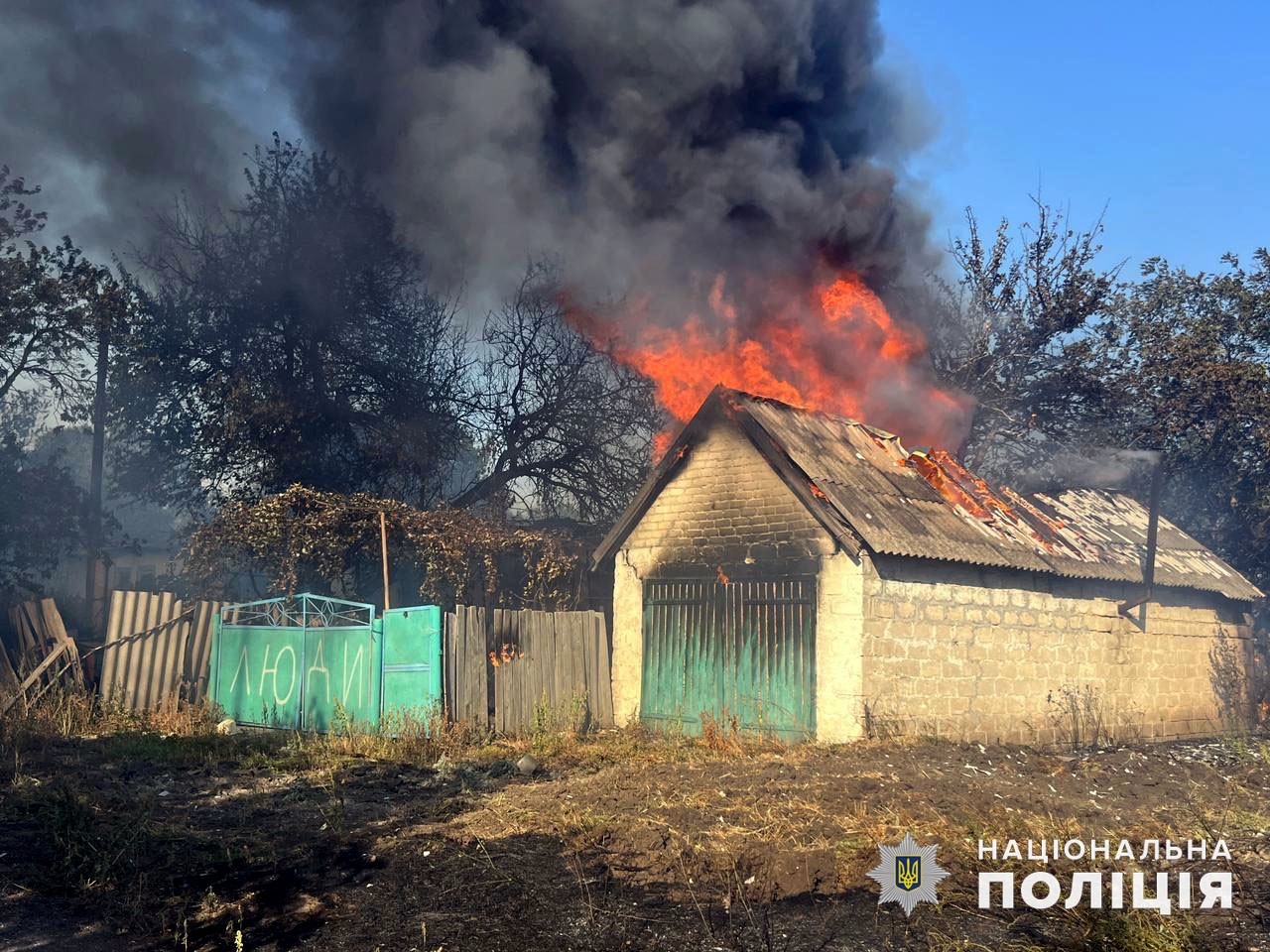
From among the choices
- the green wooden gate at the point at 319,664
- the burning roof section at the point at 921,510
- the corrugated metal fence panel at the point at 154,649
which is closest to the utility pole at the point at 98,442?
the corrugated metal fence panel at the point at 154,649

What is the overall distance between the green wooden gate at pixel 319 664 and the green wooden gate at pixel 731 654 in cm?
322

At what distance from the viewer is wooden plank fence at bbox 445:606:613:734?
1278 cm

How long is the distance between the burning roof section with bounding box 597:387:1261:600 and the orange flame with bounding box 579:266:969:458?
1407 millimetres

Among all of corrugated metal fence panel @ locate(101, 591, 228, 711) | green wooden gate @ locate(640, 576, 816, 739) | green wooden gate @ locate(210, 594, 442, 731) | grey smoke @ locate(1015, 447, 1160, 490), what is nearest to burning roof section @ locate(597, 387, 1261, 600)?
green wooden gate @ locate(640, 576, 816, 739)

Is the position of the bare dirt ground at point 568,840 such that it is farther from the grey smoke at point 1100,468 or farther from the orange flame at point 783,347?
the grey smoke at point 1100,468

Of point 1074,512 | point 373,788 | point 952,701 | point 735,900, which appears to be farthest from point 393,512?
point 1074,512

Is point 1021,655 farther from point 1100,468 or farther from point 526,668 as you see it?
point 1100,468

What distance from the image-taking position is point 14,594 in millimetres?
20234

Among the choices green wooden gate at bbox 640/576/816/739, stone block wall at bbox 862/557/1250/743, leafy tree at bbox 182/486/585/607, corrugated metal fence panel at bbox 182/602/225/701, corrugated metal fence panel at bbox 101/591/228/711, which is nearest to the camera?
stone block wall at bbox 862/557/1250/743

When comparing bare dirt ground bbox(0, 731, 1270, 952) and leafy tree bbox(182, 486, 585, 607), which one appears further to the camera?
leafy tree bbox(182, 486, 585, 607)

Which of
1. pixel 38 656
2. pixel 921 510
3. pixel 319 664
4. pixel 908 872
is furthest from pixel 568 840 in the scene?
pixel 38 656

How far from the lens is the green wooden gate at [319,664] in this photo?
502 inches

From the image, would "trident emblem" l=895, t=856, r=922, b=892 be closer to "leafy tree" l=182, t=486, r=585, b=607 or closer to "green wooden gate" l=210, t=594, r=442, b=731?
"green wooden gate" l=210, t=594, r=442, b=731

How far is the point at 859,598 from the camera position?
38.9 feet
